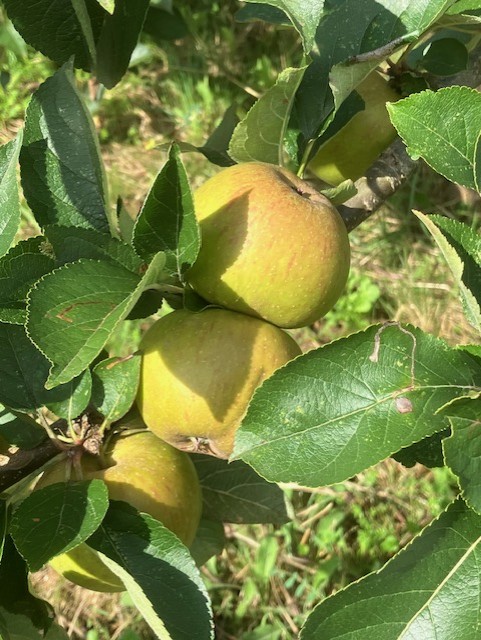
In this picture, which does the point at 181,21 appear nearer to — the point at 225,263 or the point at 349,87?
the point at 349,87

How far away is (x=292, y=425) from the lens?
2.47 ft

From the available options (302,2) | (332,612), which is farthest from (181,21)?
(332,612)

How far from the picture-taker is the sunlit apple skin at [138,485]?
85 centimetres

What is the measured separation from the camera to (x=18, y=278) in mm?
774

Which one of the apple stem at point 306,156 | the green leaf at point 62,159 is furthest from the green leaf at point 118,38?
the apple stem at point 306,156

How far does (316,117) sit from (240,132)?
0.10 meters

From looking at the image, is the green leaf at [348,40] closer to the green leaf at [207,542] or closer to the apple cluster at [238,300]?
the apple cluster at [238,300]

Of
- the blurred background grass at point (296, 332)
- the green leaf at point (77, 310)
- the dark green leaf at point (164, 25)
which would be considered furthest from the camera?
the blurred background grass at point (296, 332)

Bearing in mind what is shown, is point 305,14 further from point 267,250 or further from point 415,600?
point 415,600

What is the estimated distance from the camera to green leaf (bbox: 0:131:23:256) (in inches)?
30.3

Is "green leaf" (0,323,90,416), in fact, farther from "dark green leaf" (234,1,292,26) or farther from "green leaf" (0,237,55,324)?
"dark green leaf" (234,1,292,26)

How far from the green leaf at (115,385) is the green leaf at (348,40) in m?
0.38

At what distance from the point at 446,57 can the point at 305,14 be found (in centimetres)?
42

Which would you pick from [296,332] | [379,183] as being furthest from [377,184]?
[296,332]
